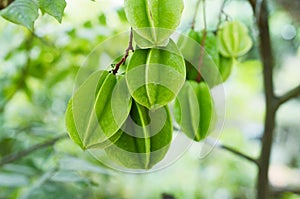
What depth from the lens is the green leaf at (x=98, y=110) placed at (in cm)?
69

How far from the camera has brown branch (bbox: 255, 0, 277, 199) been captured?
4.29 feet

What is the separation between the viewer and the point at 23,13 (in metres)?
0.74

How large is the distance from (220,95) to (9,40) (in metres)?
1.10

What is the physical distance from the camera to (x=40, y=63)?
187 cm

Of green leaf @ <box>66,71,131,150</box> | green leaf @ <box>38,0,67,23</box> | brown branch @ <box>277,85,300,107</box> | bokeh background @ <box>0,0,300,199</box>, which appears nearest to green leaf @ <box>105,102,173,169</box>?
green leaf @ <box>66,71,131,150</box>

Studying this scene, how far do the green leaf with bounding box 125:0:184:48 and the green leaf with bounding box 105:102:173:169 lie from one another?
0.28 ft

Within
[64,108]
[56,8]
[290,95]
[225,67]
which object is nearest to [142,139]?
[56,8]

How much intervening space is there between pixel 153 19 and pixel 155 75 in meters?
0.07

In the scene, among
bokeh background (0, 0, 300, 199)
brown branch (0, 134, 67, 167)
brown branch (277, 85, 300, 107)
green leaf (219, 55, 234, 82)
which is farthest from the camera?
bokeh background (0, 0, 300, 199)

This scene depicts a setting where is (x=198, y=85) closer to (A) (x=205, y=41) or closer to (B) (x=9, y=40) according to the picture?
(A) (x=205, y=41)

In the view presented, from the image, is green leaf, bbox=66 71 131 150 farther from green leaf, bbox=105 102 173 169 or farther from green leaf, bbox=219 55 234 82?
green leaf, bbox=219 55 234 82

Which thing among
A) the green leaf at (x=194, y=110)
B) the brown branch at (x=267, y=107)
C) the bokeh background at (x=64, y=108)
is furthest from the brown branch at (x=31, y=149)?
the green leaf at (x=194, y=110)

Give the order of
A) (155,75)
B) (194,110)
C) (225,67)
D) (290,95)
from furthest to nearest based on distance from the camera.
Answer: (290,95)
(225,67)
(194,110)
(155,75)

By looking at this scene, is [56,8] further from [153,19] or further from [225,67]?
[225,67]
